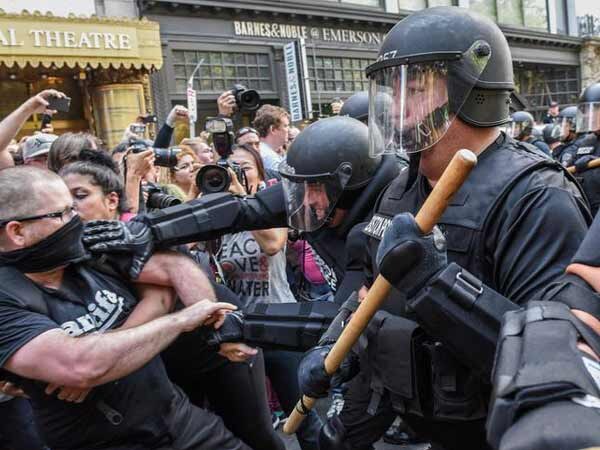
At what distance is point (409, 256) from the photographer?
141 centimetres

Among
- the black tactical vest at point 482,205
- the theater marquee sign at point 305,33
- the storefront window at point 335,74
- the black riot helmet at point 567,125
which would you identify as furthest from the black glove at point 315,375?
the storefront window at point 335,74

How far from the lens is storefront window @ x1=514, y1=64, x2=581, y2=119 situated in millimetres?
21250

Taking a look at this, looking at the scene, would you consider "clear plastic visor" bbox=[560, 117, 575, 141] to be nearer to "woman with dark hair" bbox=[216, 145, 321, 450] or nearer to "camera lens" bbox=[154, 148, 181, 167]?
"woman with dark hair" bbox=[216, 145, 321, 450]

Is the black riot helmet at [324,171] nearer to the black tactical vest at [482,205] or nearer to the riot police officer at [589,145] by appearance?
the black tactical vest at [482,205]

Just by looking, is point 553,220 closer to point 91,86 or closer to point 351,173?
point 351,173

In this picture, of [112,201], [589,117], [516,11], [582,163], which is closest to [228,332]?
[112,201]

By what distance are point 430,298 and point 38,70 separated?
30.5 ft

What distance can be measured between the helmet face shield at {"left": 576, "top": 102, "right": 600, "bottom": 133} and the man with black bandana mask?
14.9ft

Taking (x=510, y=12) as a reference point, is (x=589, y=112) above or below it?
below

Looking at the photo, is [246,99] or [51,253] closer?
[51,253]

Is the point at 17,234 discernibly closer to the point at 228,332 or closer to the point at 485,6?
the point at 228,332

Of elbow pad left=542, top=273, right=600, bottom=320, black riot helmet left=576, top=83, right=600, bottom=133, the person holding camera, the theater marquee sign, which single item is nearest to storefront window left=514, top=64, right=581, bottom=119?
the theater marquee sign

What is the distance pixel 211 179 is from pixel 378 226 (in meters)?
1.08

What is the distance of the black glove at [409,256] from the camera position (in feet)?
4.64
